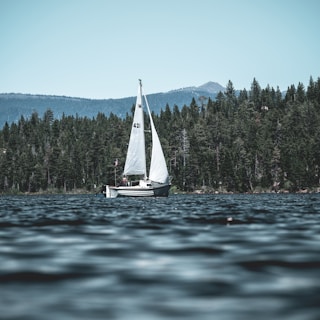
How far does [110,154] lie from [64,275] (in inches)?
6091

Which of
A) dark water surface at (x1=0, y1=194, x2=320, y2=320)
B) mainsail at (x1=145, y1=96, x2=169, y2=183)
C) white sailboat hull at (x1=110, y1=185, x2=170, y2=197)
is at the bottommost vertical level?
white sailboat hull at (x1=110, y1=185, x2=170, y2=197)

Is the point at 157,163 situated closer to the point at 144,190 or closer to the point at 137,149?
the point at 137,149

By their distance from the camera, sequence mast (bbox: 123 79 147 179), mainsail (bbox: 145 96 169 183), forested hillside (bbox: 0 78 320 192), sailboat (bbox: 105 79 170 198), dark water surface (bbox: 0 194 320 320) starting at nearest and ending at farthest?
dark water surface (bbox: 0 194 320 320)
mainsail (bbox: 145 96 169 183)
sailboat (bbox: 105 79 170 198)
mast (bbox: 123 79 147 179)
forested hillside (bbox: 0 78 320 192)

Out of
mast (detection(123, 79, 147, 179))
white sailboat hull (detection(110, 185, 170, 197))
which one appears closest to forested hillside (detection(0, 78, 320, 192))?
white sailboat hull (detection(110, 185, 170, 197))

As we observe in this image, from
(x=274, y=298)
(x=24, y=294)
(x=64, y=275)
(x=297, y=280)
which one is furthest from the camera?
(x=64, y=275)

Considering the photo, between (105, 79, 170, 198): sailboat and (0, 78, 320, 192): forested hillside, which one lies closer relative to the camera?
(105, 79, 170, 198): sailboat

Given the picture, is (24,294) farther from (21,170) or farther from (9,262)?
(21,170)

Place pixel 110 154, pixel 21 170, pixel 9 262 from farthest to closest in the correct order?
pixel 21 170 → pixel 110 154 → pixel 9 262

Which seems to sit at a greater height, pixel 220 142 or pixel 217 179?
pixel 220 142

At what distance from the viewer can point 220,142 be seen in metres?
166

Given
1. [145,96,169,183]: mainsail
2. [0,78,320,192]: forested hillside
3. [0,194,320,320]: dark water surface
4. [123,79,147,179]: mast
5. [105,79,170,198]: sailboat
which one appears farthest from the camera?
[0,78,320,192]: forested hillside

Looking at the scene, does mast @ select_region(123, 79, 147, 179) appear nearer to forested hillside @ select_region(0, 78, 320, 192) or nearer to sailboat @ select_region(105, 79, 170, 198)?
sailboat @ select_region(105, 79, 170, 198)

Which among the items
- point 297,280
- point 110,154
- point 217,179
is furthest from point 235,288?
point 110,154

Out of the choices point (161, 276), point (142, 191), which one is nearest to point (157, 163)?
point (142, 191)
